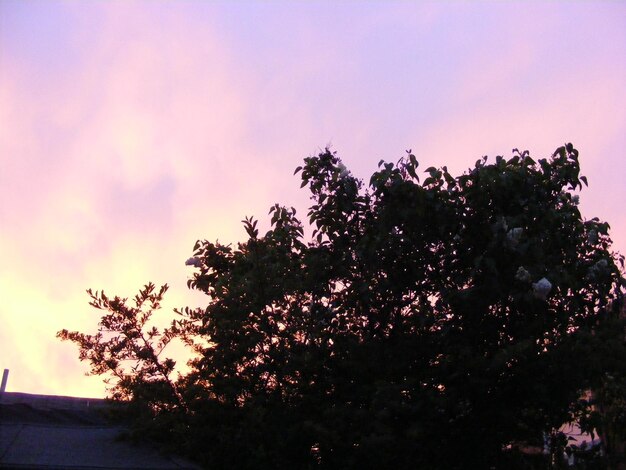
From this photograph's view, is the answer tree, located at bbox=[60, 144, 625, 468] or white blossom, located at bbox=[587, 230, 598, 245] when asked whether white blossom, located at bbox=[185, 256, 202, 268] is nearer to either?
tree, located at bbox=[60, 144, 625, 468]

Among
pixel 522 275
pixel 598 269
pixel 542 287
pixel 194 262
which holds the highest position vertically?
pixel 194 262

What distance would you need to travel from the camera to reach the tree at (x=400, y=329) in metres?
7.97

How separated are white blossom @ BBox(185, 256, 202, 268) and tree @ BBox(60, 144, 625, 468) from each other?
0.81 meters

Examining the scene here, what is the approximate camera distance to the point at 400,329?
8711 mm

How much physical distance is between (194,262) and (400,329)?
291cm

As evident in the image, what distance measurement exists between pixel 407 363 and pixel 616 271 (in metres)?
2.58

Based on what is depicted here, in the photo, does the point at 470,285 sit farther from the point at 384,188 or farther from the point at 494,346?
the point at 384,188

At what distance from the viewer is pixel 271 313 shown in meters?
8.95

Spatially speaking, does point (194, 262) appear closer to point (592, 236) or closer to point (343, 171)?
point (343, 171)

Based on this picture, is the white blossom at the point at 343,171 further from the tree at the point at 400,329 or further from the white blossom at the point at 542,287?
the white blossom at the point at 542,287

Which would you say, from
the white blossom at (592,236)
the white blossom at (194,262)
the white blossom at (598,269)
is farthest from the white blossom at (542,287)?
the white blossom at (194,262)

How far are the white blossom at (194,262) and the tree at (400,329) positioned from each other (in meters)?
0.81

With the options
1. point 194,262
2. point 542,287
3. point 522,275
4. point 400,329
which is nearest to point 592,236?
point 522,275

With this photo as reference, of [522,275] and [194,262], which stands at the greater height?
[194,262]
